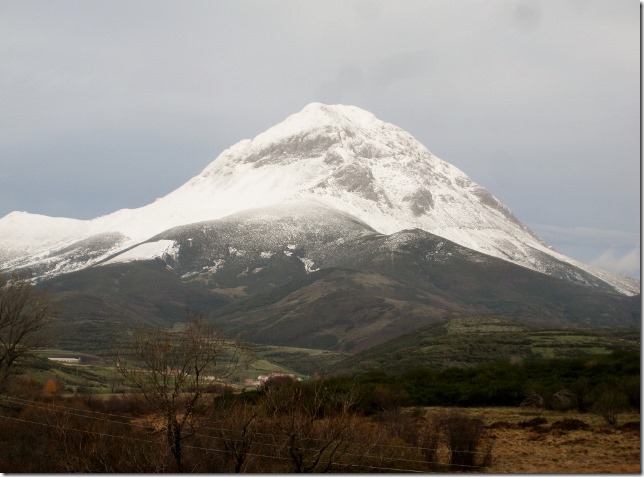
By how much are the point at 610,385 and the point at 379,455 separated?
72.4ft

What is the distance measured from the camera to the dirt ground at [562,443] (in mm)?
31141

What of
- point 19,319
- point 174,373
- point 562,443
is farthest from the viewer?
point 19,319

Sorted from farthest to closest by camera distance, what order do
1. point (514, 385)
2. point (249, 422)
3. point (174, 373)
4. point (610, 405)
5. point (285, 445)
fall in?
point (514, 385)
point (610, 405)
point (174, 373)
point (285, 445)
point (249, 422)

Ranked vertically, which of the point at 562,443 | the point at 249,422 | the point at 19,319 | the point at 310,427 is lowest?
the point at 562,443

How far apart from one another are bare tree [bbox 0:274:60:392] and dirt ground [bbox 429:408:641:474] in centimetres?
3812

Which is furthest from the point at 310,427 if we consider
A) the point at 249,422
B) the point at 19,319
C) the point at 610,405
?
the point at 19,319

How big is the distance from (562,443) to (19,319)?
48.9m

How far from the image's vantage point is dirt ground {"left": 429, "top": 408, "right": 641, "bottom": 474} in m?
31.1

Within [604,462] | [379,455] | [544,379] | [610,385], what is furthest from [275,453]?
[544,379]

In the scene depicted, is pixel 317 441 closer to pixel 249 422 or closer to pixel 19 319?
pixel 249 422

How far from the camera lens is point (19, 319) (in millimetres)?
68562

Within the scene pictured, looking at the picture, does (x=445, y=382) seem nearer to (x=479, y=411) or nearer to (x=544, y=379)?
(x=544, y=379)

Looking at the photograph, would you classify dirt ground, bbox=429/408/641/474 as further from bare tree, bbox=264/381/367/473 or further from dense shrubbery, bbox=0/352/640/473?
bare tree, bbox=264/381/367/473

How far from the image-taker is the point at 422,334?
519 ft
